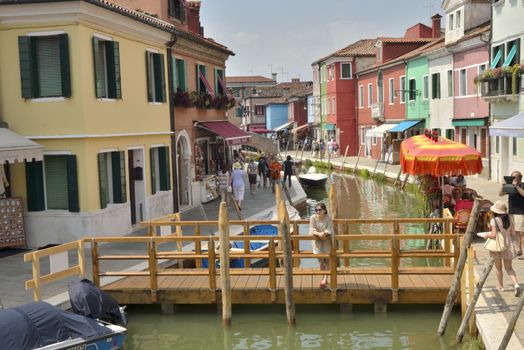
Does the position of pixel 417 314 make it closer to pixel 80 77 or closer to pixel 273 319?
pixel 273 319

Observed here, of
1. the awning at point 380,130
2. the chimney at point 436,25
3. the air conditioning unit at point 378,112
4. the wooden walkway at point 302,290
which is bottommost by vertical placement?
the wooden walkway at point 302,290

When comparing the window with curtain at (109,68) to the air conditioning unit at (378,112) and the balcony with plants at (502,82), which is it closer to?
the balcony with plants at (502,82)

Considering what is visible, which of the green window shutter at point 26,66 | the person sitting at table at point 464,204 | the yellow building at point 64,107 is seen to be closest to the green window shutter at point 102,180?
the yellow building at point 64,107

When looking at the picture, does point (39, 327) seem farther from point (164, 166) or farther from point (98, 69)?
point (164, 166)

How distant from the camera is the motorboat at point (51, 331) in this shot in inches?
331

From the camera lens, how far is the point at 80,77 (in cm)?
1508

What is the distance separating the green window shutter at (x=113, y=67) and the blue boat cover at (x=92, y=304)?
7.42m

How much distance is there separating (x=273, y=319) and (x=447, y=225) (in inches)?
142

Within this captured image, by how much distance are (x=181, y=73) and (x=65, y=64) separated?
7.18 meters

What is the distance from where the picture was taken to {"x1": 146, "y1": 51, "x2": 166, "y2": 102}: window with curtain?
1902cm

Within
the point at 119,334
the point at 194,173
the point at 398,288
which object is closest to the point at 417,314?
the point at 398,288

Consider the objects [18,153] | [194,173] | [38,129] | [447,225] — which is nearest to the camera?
[447,225]

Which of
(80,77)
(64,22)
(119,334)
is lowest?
(119,334)

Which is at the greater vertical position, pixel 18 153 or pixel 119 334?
pixel 18 153
